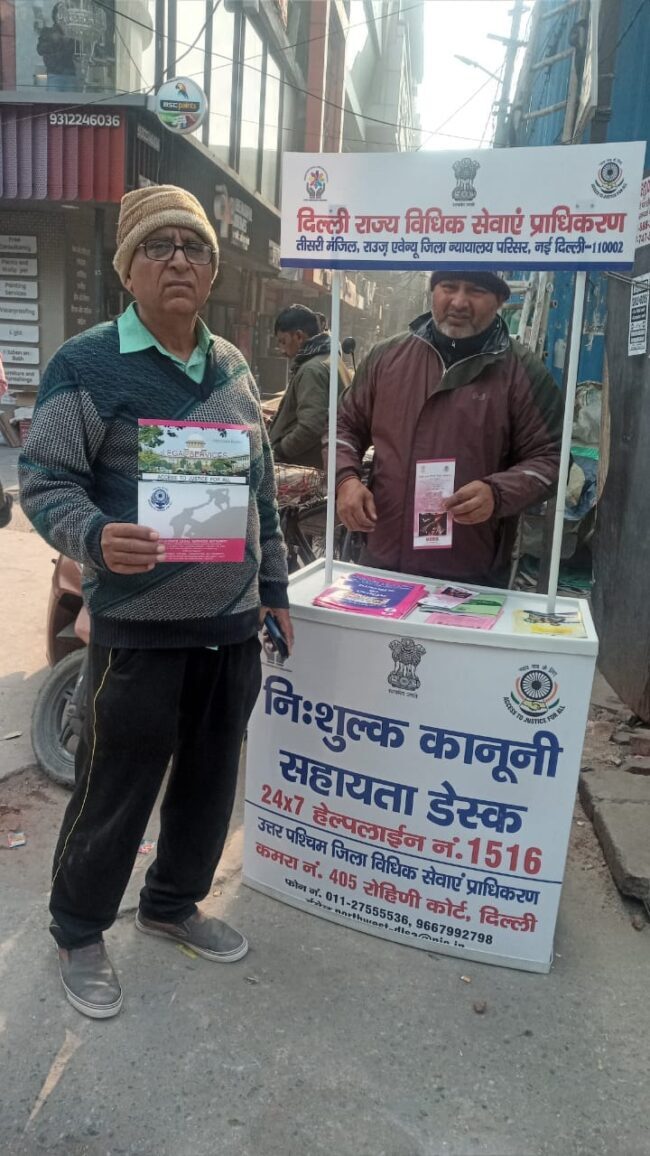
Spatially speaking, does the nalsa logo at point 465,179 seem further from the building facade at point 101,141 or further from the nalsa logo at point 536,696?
the building facade at point 101,141

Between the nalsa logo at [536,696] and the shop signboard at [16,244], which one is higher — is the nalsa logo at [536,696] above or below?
below

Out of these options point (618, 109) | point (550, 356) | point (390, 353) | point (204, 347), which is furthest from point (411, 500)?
point (550, 356)

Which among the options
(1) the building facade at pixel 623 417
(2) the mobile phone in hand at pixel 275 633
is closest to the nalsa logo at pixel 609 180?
(2) the mobile phone in hand at pixel 275 633

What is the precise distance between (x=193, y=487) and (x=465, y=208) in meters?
1.09

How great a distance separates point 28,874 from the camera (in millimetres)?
2723

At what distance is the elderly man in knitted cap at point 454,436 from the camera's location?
2.51m

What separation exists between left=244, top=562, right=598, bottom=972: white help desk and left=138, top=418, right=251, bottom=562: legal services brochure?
1.82ft

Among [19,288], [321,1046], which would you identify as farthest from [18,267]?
[321,1046]

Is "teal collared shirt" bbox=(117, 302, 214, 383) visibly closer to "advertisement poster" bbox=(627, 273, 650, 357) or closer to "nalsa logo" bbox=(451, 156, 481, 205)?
"nalsa logo" bbox=(451, 156, 481, 205)

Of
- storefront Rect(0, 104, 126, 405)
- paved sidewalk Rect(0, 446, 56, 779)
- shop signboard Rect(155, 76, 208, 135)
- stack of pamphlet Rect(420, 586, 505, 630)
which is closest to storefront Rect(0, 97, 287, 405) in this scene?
storefront Rect(0, 104, 126, 405)

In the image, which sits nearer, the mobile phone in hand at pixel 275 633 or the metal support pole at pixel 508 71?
the mobile phone in hand at pixel 275 633

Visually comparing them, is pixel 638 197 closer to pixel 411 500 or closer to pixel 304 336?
pixel 411 500

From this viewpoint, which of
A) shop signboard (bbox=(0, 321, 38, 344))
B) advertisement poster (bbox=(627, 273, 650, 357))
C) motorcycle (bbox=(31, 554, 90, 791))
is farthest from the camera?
shop signboard (bbox=(0, 321, 38, 344))

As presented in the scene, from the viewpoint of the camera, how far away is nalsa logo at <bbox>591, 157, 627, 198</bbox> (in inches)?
81.7
